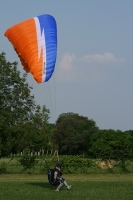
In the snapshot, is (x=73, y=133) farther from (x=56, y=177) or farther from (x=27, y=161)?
(x=56, y=177)

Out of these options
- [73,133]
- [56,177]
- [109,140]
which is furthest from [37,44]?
[73,133]

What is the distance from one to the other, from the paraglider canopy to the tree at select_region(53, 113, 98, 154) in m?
81.8

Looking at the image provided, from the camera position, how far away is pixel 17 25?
2120cm

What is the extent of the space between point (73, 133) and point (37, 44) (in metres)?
87.0

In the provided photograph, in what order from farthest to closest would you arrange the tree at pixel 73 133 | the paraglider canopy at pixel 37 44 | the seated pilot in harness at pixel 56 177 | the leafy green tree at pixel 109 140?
1. the tree at pixel 73 133
2. the leafy green tree at pixel 109 140
3. the seated pilot in harness at pixel 56 177
4. the paraglider canopy at pixel 37 44

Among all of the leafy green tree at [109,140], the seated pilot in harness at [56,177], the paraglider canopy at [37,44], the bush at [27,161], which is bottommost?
the seated pilot in harness at [56,177]

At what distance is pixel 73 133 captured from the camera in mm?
106875

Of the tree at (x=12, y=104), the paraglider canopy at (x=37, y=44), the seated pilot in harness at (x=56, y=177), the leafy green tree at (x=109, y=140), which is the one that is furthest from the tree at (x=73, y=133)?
the paraglider canopy at (x=37, y=44)

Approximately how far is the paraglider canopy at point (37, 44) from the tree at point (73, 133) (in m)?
81.8

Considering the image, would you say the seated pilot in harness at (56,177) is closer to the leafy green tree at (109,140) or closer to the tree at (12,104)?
the tree at (12,104)

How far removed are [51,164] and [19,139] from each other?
2.96m

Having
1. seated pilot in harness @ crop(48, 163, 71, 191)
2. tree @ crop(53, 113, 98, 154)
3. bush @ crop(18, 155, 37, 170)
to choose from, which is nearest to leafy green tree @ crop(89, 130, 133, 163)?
tree @ crop(53, 113, 98, 154)

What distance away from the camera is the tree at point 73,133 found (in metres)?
105

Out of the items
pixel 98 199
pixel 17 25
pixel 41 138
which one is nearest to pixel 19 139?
pixel 41 138
